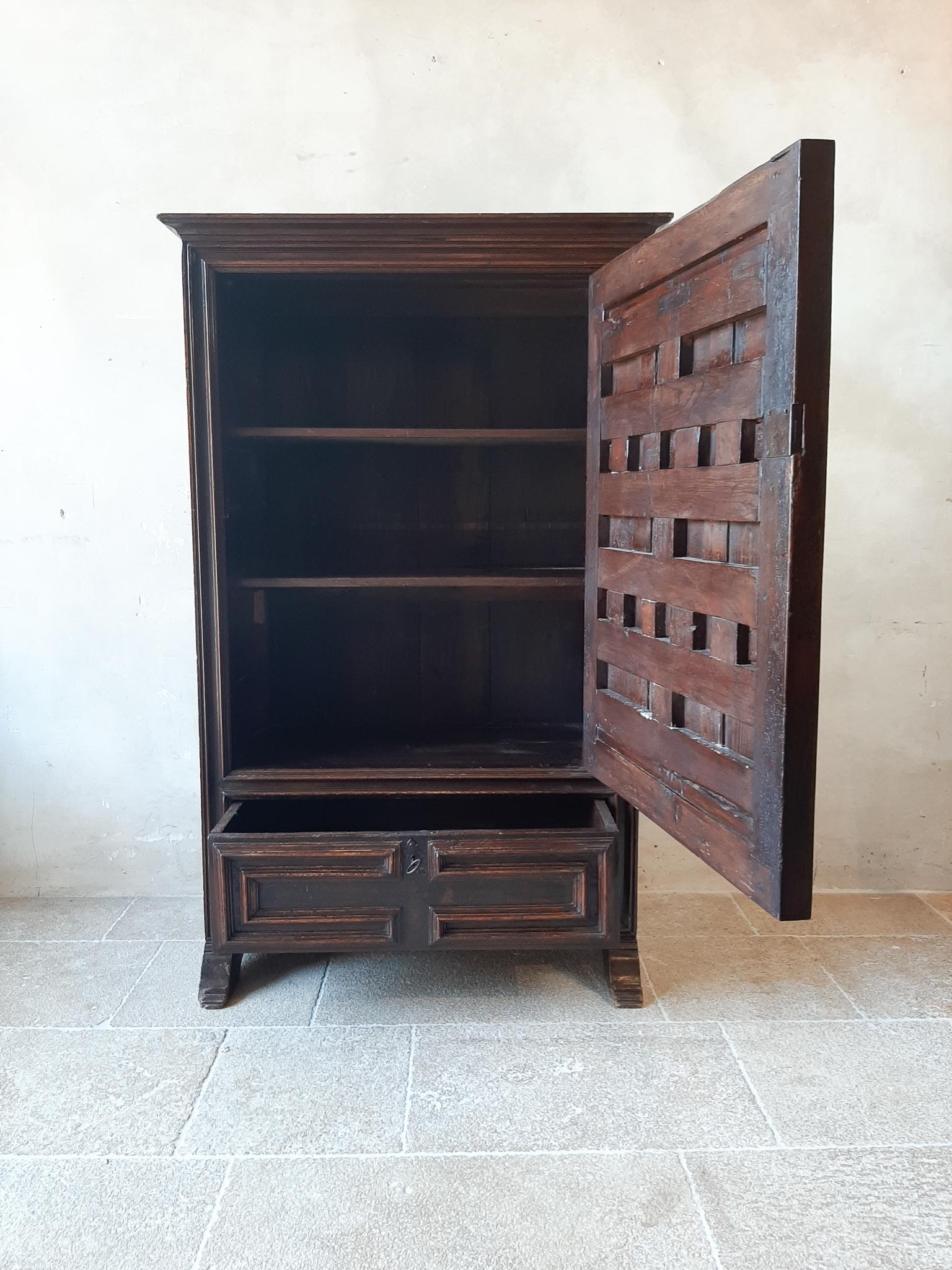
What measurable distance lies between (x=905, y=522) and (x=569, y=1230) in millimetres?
2099

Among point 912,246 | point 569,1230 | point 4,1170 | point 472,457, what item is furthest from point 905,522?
point 4,1170

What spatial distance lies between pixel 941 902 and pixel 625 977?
1.19 meters

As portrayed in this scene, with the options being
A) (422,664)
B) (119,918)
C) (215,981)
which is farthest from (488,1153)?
Answer: (119,918)

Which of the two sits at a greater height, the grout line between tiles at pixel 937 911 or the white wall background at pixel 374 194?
the white wall background at pixel 374 194

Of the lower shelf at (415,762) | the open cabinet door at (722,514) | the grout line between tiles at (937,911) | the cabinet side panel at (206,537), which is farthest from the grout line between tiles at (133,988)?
the grout line between tiles at (937,911)

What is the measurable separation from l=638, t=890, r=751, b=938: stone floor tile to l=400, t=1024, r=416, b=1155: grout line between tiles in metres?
0.80

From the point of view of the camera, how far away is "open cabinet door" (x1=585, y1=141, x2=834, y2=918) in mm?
1416

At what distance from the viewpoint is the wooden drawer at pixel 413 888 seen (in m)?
2.18

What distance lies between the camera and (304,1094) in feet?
6.28

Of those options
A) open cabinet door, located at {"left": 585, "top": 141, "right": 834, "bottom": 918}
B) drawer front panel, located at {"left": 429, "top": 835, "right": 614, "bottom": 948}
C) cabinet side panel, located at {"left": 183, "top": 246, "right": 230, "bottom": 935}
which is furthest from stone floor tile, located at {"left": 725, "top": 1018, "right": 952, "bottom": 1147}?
cabinet side panel, located at {"left": 183, "top": 246, "right": 230, "bottom": 935}

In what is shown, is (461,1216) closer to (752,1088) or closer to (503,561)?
(752,1088)

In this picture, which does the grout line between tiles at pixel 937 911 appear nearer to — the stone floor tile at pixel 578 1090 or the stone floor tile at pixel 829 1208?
the stone floor tile at pixel 578 1090

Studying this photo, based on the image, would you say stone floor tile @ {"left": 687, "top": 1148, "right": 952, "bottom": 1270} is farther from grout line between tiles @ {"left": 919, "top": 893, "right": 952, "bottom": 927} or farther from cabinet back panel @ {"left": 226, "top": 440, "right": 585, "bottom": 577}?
cabinet back panel @ {"left": 226, "top": 440, "right": 585, "bottom": 577}

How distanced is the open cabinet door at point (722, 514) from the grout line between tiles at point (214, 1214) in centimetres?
100
